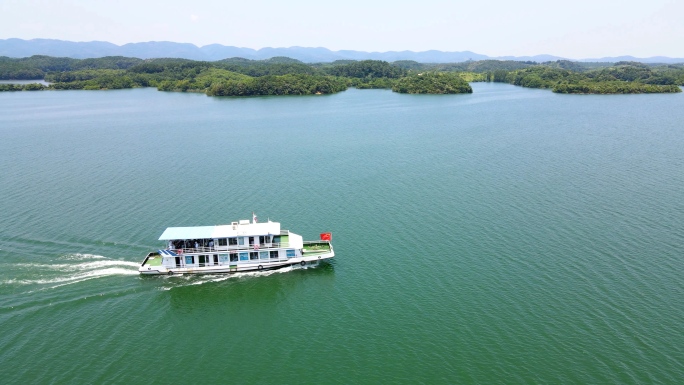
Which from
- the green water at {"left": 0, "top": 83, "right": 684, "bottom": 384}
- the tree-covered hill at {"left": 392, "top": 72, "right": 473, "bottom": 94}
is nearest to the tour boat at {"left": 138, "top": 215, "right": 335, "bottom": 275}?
the green water at {"left": 0, "top": 83, "right": 684, "bottom": 384}

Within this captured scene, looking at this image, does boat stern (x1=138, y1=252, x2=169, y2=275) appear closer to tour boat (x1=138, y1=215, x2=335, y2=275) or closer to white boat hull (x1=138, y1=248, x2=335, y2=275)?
tour boat (x1=138, y1=215, x2=335, y2=275)

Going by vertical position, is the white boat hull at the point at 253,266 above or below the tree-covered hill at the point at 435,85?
below

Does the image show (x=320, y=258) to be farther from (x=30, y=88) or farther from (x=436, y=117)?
(x=30, y=88)

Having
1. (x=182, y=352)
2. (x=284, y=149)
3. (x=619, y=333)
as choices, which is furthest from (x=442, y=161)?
(x=182, y=352)

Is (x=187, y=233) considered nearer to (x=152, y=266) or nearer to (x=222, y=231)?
(x=222, y=231)

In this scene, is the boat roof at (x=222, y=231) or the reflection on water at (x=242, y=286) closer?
the reflection on water at (x=242, y=286)

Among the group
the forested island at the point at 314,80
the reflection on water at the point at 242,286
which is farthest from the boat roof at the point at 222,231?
the forested island at the point at 314,80

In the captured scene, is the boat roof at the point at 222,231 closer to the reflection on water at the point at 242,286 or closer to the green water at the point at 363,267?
the reflection on water at the point at 242,286
